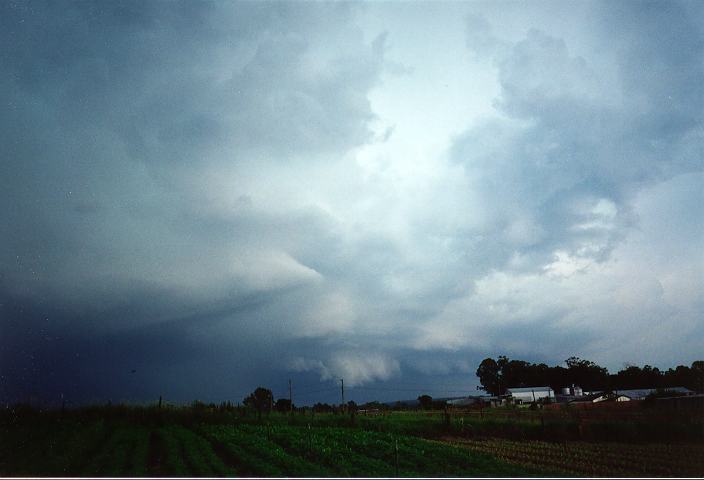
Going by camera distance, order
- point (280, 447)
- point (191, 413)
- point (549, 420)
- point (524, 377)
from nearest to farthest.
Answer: point (280, 447), point (549, 420), point (191, 413), point (524, 377)

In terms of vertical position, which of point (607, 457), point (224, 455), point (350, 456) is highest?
point (224, 455)

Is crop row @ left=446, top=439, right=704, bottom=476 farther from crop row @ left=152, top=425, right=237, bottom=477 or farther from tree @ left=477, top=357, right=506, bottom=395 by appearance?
tree @ left=477, top=357, right=506, bottom=395

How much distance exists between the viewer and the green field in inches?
569

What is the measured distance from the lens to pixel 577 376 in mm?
82688

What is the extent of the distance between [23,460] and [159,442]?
21.2 feet

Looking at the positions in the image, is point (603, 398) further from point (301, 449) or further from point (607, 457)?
point (301, 449)

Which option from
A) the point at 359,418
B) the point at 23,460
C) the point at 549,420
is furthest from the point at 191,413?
the point at 549,420

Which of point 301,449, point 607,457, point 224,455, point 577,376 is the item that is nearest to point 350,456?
point 301,449

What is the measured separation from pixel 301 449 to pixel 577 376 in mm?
75071

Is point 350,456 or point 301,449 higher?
point 301,449

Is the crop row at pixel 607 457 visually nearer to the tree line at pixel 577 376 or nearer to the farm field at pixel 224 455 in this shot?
the farm field at pixel 224 455

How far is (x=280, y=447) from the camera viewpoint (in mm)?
19250

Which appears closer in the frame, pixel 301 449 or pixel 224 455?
pixel 224 455

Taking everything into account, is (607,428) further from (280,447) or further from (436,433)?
(280,447)
